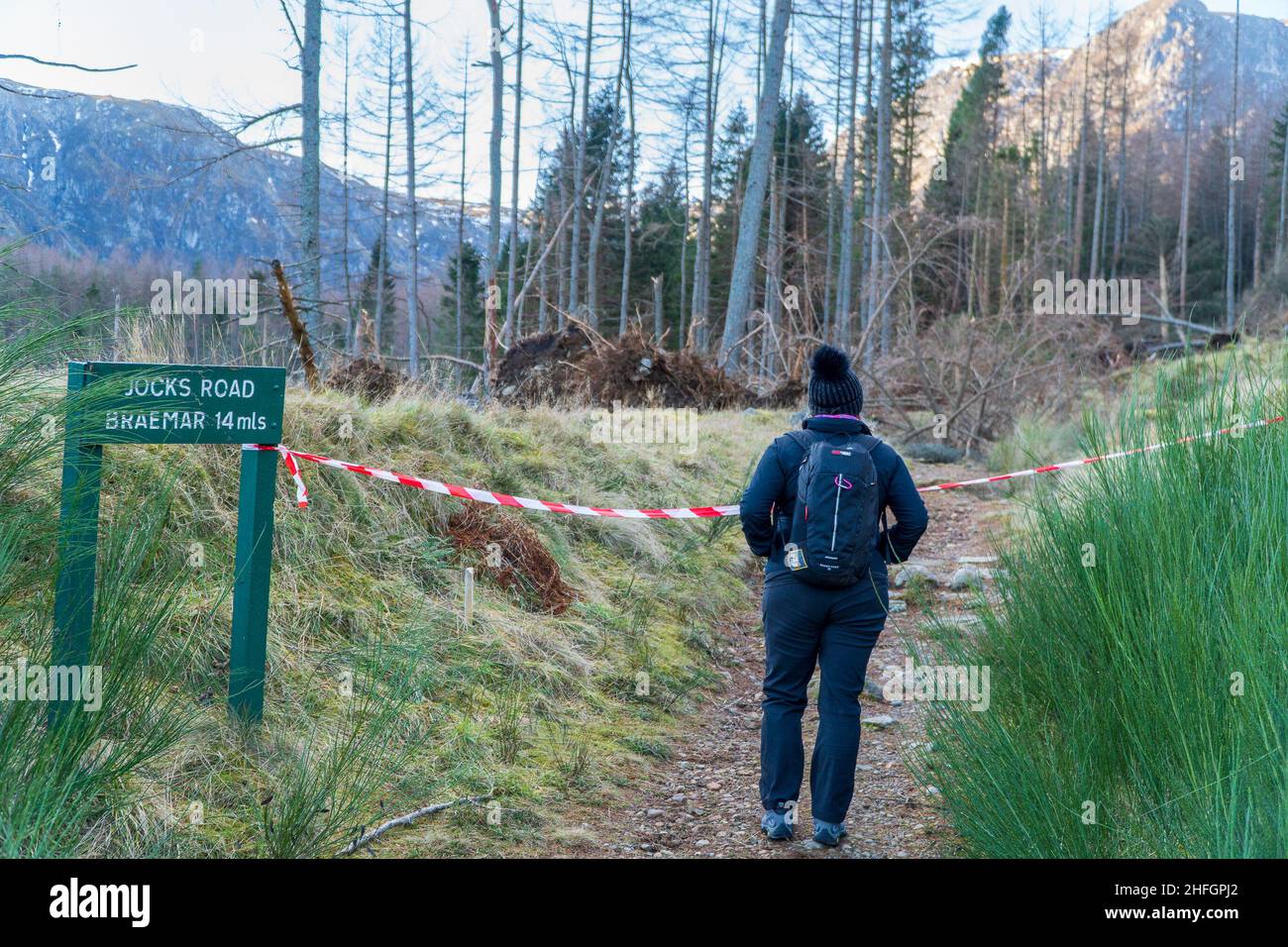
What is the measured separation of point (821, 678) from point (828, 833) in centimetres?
63

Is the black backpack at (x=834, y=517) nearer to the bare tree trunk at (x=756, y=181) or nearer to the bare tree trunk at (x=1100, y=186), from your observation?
the bare tree trunk at (x=756, y=181)

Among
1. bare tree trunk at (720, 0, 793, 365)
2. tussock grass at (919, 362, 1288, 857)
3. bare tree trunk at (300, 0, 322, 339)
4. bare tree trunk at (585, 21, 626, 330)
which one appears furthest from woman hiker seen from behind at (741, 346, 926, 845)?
bare tree trunk at (585, 21, 626, 330)

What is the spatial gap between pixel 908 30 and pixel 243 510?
98.7 feet

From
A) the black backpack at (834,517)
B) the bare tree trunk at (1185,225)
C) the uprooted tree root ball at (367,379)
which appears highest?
the bare tree trunk at (1185,225)

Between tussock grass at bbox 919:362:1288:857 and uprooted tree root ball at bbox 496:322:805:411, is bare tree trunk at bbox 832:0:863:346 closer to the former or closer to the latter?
uprooted tree root ball at bbox 496:322:805:411

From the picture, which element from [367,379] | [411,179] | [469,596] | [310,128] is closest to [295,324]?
[367,379]

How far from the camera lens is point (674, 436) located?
12.1 m

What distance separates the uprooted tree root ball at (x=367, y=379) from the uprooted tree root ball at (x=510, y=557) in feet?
7.34

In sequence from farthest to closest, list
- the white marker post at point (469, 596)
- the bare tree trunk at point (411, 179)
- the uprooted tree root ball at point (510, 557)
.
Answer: the bare tree trunk at point (411, 179), the uprooted tree root ball at point (510, 557), the white marker post at point (469, 596)

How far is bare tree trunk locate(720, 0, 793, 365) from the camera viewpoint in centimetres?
1984

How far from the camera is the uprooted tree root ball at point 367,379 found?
29.4 feet

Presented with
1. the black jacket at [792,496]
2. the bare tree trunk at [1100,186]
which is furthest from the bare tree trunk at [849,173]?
the black jacket at [792,496]

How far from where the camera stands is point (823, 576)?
163 inches

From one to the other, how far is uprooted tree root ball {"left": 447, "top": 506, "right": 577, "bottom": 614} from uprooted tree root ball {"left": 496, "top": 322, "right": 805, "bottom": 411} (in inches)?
262
